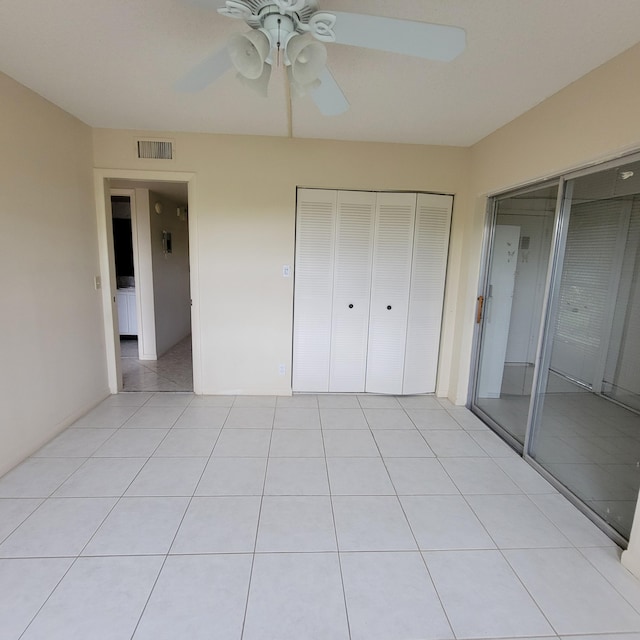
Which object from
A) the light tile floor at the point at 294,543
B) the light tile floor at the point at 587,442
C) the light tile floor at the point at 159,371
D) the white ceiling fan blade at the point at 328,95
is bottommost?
the light tile floor at the point at 294,543

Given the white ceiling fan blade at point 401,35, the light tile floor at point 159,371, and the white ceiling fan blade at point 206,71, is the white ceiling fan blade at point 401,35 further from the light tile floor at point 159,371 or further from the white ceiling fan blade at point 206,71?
the light tile floor at point 159,371

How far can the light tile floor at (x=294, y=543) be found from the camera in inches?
56.1

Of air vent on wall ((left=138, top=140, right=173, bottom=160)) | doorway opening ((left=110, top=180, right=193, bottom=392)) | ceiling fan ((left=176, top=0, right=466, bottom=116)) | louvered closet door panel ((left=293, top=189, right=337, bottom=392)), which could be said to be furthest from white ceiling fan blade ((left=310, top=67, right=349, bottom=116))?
doorway opening ((left=110, top=180, right=193, bottom=392))

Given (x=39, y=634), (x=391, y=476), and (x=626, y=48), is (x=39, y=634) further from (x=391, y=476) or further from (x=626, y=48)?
(x=626, y=48)

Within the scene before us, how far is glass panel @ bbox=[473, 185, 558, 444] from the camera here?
2881mm

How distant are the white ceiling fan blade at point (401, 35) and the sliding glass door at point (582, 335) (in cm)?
135

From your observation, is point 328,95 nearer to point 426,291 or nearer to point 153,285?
point 426,291

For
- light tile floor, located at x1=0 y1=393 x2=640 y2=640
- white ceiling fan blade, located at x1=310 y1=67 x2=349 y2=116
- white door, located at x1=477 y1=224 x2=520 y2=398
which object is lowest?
light tile floor, located at x1=0 y1=393 x2=640 y2=640

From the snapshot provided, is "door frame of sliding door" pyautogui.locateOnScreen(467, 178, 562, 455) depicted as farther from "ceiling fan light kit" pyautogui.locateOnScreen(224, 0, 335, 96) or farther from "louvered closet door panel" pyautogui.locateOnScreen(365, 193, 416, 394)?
"ceiling fan light kit" pyautogui.locateOnScreen(224, 0, 335, 96)

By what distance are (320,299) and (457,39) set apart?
2463 millimetres

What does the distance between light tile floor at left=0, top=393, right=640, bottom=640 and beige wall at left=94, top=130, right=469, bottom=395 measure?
42.3 inches

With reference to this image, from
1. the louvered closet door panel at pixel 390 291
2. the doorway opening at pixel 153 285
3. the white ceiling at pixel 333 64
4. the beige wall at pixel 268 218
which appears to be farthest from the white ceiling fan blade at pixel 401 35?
the doorway opening at pixel 153 285

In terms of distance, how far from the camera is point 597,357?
2393 millimetres

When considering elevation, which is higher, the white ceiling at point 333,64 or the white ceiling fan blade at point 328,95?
the white ceiling at point 333,64
